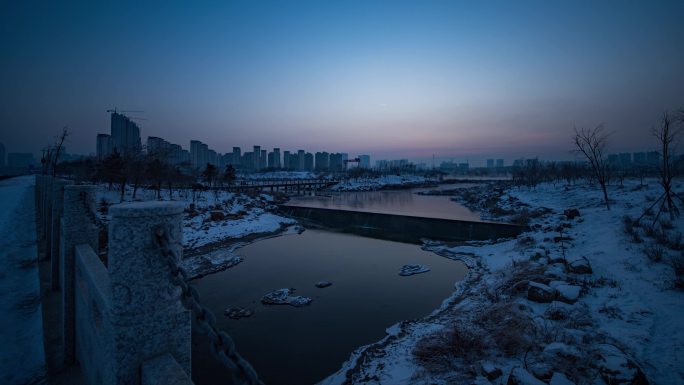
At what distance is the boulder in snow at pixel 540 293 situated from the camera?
7566mm

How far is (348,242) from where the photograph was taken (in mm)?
19984

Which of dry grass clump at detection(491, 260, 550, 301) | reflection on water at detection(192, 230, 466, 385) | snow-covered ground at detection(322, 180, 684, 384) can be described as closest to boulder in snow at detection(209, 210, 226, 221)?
reflection on water at detection(192, 230, 466, 385)

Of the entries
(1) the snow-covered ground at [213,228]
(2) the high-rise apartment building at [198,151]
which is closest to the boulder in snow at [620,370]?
(1) the snow-covered ground at [213,228]

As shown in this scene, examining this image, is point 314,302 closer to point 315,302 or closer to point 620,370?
point 315,302

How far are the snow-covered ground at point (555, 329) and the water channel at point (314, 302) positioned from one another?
810 millimetres

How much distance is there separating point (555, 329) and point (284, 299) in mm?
7543

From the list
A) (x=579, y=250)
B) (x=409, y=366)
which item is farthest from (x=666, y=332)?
(x=579, y=250)

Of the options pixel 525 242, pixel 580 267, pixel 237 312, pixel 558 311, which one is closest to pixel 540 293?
pixel 558 311

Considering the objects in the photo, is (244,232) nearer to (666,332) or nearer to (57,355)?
(57,355)

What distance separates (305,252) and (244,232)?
6134mm

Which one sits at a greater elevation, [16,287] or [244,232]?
[16,287]

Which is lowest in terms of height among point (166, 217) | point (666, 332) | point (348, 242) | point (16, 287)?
point (348, 242)

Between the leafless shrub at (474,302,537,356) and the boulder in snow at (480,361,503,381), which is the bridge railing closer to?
the boulder in snow at (480,361,503,381)

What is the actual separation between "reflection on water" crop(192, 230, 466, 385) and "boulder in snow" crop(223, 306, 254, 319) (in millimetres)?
199
